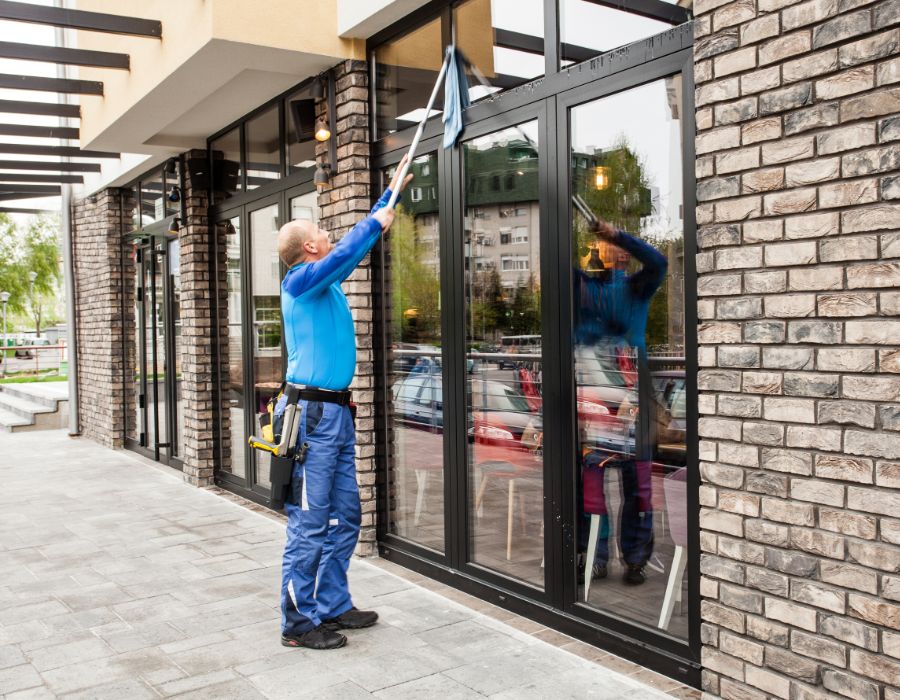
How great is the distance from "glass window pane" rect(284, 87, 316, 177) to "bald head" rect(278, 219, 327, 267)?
2130 mm

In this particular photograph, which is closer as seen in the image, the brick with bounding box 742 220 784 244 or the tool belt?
the brick with bounding box 742 220 784 244

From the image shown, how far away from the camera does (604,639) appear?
12.1 feet

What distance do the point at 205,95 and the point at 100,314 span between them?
586 cm

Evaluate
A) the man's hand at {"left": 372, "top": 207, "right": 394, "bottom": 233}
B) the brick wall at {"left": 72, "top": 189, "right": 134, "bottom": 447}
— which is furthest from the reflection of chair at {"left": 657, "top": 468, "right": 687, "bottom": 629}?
the brick wall at {"left": 72, "top": 189, "right": 134, "bottom": 447}

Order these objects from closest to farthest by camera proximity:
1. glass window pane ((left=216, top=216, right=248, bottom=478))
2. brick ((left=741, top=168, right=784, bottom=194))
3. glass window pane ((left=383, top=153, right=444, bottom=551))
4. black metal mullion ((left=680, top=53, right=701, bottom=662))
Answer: brick ((left=741, top=168, right=784, bottom=194)) < black metal mullion ((left=680, top=53, right=701, bottom=662)) < glass window pane ((left=383, top=153, right=444, bottom=551)) < glass window pane ((left=216, top=216, right=248, bottom=478))

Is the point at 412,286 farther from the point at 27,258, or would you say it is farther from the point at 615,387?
the point at 27,258

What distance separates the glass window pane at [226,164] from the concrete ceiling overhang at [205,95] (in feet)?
0.44

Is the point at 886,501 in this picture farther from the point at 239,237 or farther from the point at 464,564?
the point at 239,237

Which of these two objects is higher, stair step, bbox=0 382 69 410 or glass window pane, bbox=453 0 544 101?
glass window pane, bbox=453 0 544 101

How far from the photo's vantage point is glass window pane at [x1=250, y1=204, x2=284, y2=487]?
22.8ft

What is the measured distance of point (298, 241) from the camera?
13.0 feet

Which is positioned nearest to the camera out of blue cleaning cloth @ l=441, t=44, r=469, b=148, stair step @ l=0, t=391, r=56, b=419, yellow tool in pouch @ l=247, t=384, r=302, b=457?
yellow tool in pouch @ l=247, t=384, r=302, b=457

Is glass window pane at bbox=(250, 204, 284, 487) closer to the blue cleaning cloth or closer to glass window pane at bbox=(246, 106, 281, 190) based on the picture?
glass window pane at bbox=(246, 106, 281, 190)

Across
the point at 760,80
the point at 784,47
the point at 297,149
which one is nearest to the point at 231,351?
the point at 297,149
